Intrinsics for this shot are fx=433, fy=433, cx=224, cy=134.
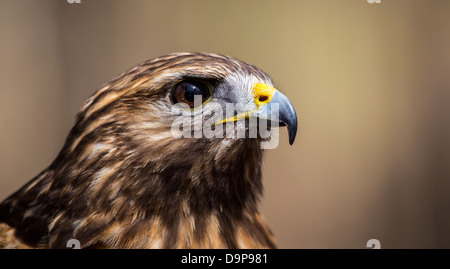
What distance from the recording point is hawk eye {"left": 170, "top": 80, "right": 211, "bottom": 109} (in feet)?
3.23

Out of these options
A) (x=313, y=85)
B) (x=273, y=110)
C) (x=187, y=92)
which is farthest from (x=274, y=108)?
(x=313, y=85)

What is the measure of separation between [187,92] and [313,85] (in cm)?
123

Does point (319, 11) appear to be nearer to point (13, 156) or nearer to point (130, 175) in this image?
point (130, 175)

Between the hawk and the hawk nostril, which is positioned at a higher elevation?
the hawk nostril

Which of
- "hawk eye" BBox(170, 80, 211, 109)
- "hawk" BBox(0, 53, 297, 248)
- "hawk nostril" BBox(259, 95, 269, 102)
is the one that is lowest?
"hawk" BBox(0, 53, 297, 248)

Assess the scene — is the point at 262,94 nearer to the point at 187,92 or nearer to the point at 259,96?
the point at 259,96

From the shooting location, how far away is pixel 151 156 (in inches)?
38.8

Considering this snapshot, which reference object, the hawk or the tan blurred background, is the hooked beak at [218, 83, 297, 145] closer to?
the hawk

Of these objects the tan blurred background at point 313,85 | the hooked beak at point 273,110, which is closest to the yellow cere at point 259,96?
the hooked beak at point 273,110

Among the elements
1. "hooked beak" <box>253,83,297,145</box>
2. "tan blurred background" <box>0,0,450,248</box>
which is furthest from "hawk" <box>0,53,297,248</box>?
"tan blurred background" <box>0,0,450,248</box>

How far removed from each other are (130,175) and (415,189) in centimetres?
164

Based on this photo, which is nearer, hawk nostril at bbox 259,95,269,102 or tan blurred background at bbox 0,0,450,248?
hawk nostril at bbox 259,95,269,102

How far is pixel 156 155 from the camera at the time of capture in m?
0.99
